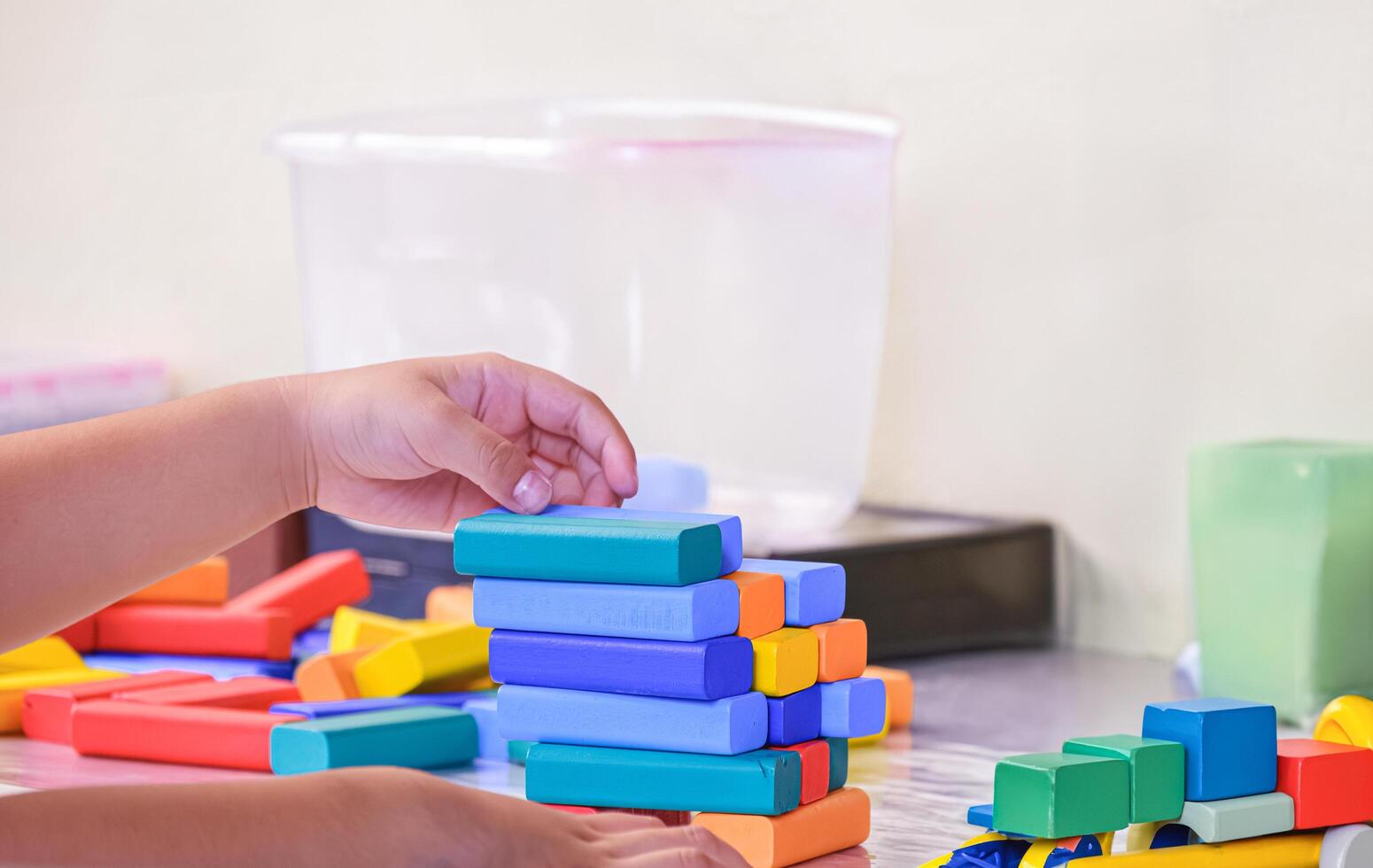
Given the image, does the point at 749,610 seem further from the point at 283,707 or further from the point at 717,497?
Answer: the point at 717,497

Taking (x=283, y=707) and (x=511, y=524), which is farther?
(x=283, y=707)

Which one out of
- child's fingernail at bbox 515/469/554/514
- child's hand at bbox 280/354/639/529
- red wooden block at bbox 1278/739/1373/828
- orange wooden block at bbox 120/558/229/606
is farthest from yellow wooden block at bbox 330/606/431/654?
red wooden block at bbox 1278/739/1373/828

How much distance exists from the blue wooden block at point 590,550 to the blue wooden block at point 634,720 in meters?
0.05

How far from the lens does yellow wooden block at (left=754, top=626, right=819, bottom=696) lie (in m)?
0.68

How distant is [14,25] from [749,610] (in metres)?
1.93

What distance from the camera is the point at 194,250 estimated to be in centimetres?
205

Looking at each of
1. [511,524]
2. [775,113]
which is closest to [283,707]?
[511,524]

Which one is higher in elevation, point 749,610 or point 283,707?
point 749,610

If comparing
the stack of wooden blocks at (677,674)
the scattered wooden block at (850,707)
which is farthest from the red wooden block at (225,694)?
the scattered wooden block at (850,707)

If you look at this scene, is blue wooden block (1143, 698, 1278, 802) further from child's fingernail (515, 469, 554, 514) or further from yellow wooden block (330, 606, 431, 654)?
yellow wooden block (330, 606, 431, 654)

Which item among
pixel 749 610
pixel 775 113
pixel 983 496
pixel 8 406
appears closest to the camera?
pixel 749 610

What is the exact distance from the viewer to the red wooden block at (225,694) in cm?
96

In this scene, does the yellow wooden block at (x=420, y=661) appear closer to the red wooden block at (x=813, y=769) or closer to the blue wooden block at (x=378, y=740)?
the blue wooden block at (x=378, y=740)

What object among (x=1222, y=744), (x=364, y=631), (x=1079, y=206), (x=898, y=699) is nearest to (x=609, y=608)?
(x=1222, y=744)
